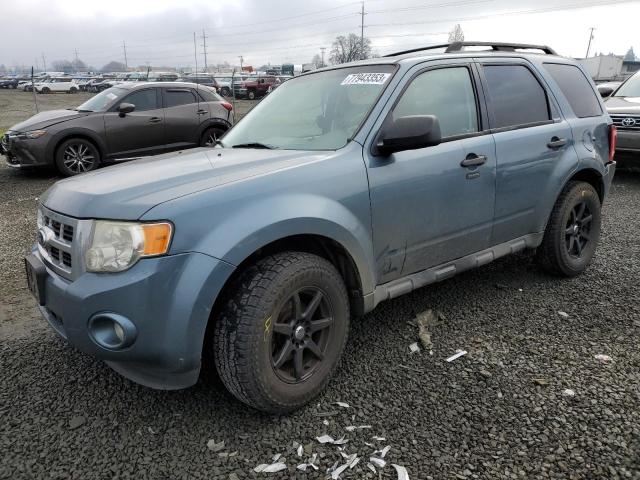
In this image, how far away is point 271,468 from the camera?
220 cm

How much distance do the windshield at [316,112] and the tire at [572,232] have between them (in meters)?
1.87

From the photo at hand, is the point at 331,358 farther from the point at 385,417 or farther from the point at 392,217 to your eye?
the point at 392,217

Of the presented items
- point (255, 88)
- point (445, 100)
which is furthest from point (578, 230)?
point (255, 88)

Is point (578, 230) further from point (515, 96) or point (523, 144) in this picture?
point (515, 96)

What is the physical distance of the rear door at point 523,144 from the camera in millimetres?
3482

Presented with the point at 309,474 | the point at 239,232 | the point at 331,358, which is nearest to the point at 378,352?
the point at 331,358

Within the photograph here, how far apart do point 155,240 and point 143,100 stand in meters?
7.99

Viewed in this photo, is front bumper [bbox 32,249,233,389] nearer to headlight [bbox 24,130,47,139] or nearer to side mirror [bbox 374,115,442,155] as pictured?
side mirror [bbox 374,115,442,155]

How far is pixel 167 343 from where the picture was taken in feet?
7.04

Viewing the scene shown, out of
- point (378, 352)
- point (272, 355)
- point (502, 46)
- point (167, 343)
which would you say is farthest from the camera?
point (502, 46)

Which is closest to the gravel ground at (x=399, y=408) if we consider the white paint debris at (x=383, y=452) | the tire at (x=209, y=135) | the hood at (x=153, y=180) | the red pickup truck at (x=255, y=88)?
the white paint debris at (x=383, y=452)

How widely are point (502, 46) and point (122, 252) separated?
3.32 meters

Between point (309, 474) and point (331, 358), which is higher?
point (331, 358)

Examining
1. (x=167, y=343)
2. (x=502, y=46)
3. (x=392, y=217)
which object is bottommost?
(x=167, y=343)
